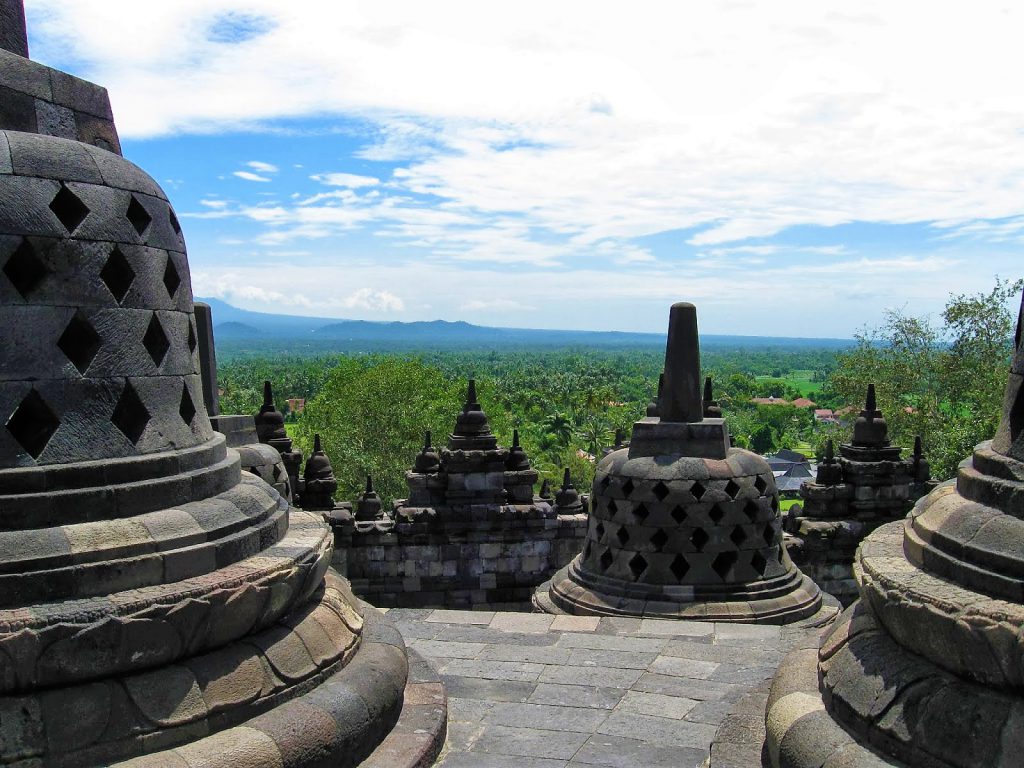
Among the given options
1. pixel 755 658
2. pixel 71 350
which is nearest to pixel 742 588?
pixel 755 658

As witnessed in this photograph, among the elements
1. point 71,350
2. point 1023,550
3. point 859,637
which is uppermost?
point 71,350

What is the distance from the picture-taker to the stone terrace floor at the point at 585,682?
417cm

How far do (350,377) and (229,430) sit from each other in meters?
27.9

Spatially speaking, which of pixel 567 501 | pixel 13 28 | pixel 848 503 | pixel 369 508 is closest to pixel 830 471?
pixel 848 503

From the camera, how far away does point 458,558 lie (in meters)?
13.7

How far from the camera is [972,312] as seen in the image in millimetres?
28531

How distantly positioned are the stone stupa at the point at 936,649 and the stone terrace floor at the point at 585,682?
104cm

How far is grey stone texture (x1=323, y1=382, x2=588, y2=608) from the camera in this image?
44.3 ft

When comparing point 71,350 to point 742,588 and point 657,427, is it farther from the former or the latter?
point 742,588

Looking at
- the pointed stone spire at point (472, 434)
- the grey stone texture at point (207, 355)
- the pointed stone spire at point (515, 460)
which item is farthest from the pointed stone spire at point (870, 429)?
the grey stone texture at point (207, 355)

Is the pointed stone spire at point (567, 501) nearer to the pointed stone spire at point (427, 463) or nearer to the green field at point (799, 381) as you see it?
the pointed stone spire at point (427, 463)

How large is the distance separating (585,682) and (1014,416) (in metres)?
2.93

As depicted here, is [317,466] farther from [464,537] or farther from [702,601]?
[702,601]

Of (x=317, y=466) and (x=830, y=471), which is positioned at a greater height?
(x=830, y=471)
